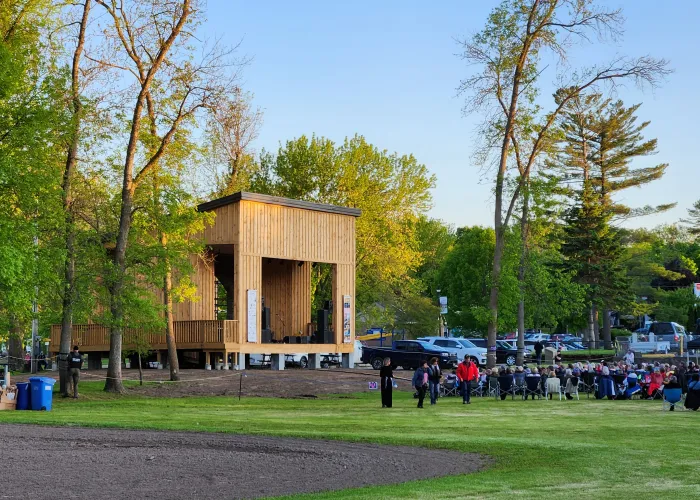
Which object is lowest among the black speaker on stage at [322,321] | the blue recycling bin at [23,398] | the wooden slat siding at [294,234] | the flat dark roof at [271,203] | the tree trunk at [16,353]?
the blue recycling bin at [23,398]

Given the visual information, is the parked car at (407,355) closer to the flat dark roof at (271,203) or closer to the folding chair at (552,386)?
the flat dark roof at (271,203)

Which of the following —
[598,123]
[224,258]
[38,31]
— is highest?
[598,123]

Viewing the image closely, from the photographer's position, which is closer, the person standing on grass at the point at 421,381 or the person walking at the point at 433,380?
the person standing on grass at the point at 421,381

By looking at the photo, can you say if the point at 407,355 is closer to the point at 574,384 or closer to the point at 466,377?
the point at 574,384

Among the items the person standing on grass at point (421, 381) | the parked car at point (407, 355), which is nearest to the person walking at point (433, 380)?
the person standing on grass at point (421, 381)

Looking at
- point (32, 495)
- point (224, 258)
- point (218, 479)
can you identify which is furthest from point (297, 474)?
point (224, 258)

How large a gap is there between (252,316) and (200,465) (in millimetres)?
28933

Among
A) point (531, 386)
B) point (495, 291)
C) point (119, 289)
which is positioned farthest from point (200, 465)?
point (495, 291)

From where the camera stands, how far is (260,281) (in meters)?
44.3

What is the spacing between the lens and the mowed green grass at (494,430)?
39.6ft

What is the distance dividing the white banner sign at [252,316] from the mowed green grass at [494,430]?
9927 mm

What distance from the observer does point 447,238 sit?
351 ft

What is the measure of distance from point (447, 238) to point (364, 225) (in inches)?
1854

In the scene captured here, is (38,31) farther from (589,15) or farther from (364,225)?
(364,225)
